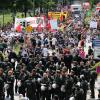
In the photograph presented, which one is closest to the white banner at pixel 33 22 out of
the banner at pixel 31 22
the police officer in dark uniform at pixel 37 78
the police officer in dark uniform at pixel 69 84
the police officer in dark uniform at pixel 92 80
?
the banner at pixel 31 22

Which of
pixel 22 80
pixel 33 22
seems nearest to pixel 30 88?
pixel 22 80

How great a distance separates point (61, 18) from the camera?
214 feet

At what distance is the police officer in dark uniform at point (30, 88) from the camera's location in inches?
1019

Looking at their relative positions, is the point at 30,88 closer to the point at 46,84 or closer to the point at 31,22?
the point at 46,84

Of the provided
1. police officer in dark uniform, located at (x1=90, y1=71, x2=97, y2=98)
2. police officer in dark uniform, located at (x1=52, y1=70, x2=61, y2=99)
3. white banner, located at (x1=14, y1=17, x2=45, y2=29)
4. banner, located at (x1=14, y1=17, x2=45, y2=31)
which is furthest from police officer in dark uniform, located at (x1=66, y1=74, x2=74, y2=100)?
white banner, located at (x1=14, y1=17, x2=45, y2=29)

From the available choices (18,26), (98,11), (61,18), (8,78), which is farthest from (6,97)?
(98,11)

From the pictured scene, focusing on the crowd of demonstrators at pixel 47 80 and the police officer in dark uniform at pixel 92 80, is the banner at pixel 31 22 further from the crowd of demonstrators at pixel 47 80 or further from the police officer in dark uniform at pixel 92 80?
the police officer in dark uniform at pixel 92 80

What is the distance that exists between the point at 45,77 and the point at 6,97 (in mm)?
2977

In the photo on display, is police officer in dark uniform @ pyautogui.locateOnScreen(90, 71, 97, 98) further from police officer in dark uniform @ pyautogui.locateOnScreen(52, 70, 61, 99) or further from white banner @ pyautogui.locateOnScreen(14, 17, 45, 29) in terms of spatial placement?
white banner @ pyautogui.locateOnScreen(14, 17, 45, 29)

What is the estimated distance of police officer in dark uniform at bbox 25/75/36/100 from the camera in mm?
25891

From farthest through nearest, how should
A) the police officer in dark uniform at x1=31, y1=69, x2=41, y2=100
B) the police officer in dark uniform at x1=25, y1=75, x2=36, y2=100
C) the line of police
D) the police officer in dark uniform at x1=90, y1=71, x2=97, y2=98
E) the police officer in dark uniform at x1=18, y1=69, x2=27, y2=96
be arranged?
the police officer in dark uniform at x1=90, y1=71, x2=97, y2=98, the police officer in dark uniform at x1=18, y1=69, x2=27, y2=96, the police officer in dark uniform at x1=31, y1=69, x2=41, y2=100, the police officer in dark uniform at x1=25, y1=75, x2=36, y2=100, the line of police

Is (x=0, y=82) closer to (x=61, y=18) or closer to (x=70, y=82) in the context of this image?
(x=70, y=82)

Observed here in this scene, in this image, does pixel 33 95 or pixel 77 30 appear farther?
pixel 77 30

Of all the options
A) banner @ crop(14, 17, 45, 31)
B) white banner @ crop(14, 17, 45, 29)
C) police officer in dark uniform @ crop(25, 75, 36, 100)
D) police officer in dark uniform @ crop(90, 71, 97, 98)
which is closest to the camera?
police officer in dark uniform @ crop(25, 75, 36, 100)
